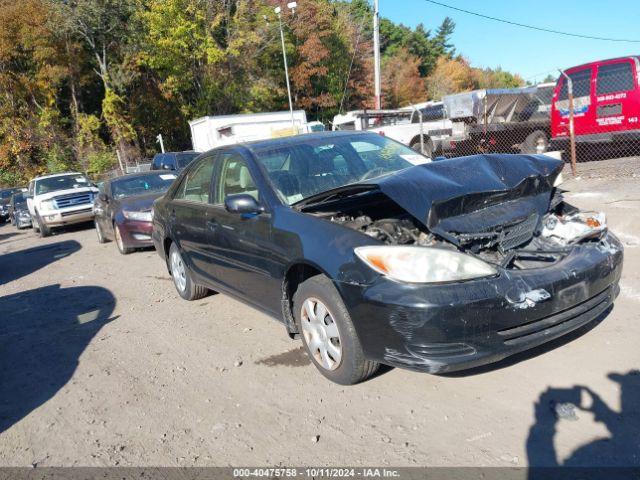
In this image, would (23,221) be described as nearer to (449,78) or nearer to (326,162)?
(326,162)

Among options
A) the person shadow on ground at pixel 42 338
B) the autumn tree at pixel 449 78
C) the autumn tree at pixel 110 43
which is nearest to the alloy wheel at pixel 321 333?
the person shadow on ground at pixel 42 338

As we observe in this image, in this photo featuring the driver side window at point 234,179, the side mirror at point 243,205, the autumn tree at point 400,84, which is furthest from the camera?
the autumn tree at point 400,84

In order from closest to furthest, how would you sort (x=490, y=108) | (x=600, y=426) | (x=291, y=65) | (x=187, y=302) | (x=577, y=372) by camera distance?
1. (x=600, y=426)
2. (x=577, y=372)
3. (x=187, y=302)
4. (x=490, y=108)
5. (x=291, y=65)

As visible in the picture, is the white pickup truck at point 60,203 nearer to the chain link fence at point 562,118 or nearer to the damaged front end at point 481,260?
the chain link fence at point 562,118

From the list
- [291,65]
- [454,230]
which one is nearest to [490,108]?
[454,230]

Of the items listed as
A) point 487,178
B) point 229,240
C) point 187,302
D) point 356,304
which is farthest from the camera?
point 187,302

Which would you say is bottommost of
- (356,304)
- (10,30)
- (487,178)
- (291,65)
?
(356,304)

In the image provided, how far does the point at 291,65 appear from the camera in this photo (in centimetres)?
3834

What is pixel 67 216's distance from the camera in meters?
13.6

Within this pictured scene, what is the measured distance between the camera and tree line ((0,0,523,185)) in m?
30.1

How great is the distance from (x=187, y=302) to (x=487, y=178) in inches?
143

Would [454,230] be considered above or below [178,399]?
above

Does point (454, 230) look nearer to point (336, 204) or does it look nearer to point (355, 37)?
point (336, 204)

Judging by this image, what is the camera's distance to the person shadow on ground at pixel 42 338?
12.9ft
